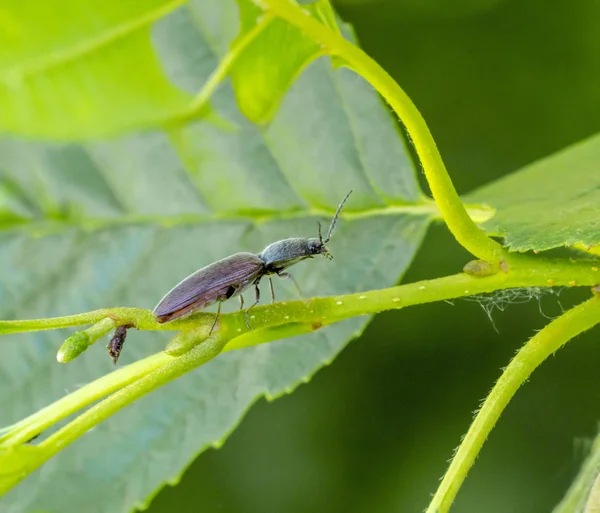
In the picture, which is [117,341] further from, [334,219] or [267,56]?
[334,219]

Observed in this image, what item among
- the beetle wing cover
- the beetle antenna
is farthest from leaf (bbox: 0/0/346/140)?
the beetle antenna

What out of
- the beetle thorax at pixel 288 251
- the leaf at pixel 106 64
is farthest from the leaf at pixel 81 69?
the beetle thorax at pixel 288 251

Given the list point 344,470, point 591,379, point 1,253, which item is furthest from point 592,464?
point 344,470

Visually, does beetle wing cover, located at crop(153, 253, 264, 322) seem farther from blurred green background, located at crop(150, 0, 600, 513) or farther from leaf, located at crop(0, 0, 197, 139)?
blurred green background, located at crop(150, 0, 600, 513)

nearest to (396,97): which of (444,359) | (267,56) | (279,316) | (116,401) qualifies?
(267,56)

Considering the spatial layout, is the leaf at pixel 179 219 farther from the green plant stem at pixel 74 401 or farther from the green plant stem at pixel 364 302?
the green plant stem at pixel 74 401

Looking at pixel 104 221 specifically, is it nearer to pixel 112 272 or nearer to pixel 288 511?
pixel 112 272
